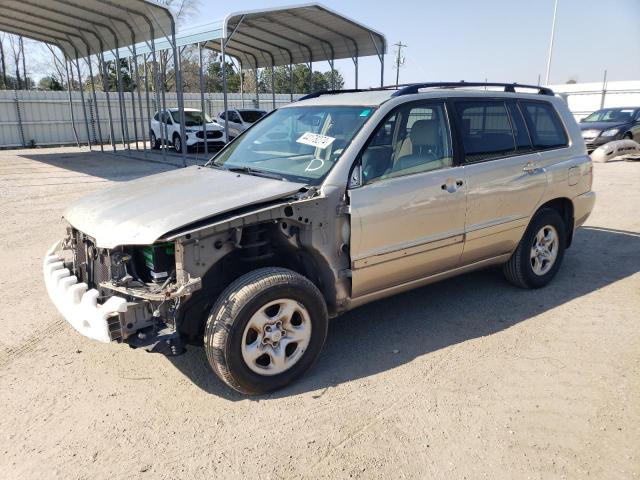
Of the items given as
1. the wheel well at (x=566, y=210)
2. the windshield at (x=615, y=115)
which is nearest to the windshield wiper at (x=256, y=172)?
the wheel well at (x=566, y=210)

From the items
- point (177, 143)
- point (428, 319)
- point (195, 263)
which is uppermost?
point (195, 263)

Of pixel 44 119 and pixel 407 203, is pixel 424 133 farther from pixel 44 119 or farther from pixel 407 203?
pixel 44 119

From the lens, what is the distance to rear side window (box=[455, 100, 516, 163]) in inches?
165

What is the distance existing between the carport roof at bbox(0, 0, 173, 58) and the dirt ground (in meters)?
11.1

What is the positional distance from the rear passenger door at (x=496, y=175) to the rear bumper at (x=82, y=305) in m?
2.78

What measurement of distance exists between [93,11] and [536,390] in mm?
15626

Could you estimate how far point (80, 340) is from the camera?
13.0 feet

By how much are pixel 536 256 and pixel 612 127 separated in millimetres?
14464

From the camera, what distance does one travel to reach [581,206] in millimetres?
5223

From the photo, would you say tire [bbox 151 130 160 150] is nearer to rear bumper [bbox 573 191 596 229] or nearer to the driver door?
rear bumper [bbox 573 191 596 229]

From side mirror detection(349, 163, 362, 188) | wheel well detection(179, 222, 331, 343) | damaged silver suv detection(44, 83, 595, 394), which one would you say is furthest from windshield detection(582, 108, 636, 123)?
wheel well detection(179, 222, 331, 343)

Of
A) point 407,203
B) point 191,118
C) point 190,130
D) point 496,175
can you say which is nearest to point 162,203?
point 407,203

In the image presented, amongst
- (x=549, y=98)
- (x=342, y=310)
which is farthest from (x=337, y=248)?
(x=549, y=98)

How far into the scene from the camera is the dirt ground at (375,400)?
264cm
